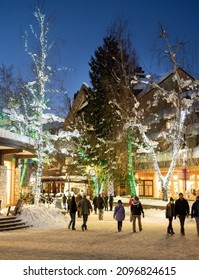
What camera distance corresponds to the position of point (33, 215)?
74.1 ft

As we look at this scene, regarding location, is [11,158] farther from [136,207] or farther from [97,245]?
[97,245]

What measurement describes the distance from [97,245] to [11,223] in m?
7.41

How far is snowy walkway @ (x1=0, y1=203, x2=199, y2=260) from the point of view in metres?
12.4

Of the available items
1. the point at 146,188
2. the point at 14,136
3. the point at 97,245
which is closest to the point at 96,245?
the point at 97,245

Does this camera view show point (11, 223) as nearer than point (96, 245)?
No

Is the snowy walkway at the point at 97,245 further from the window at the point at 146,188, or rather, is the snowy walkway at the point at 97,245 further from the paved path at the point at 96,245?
the window at the point at 146,188

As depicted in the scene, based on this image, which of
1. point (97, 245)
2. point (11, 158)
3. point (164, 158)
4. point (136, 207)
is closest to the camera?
point (97, 245)

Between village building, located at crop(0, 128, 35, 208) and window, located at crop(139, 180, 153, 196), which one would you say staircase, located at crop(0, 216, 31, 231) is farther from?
window, located at crop(139, 180, 153, 196)

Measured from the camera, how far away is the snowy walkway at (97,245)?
12.4 m

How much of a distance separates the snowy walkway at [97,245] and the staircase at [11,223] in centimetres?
72

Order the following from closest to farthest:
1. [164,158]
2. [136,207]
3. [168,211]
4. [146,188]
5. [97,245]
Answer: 1. [97,245]
2. [168,211]
3. [136,207]
4. [164,158]
5. [146,188]

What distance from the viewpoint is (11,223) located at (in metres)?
21.0
